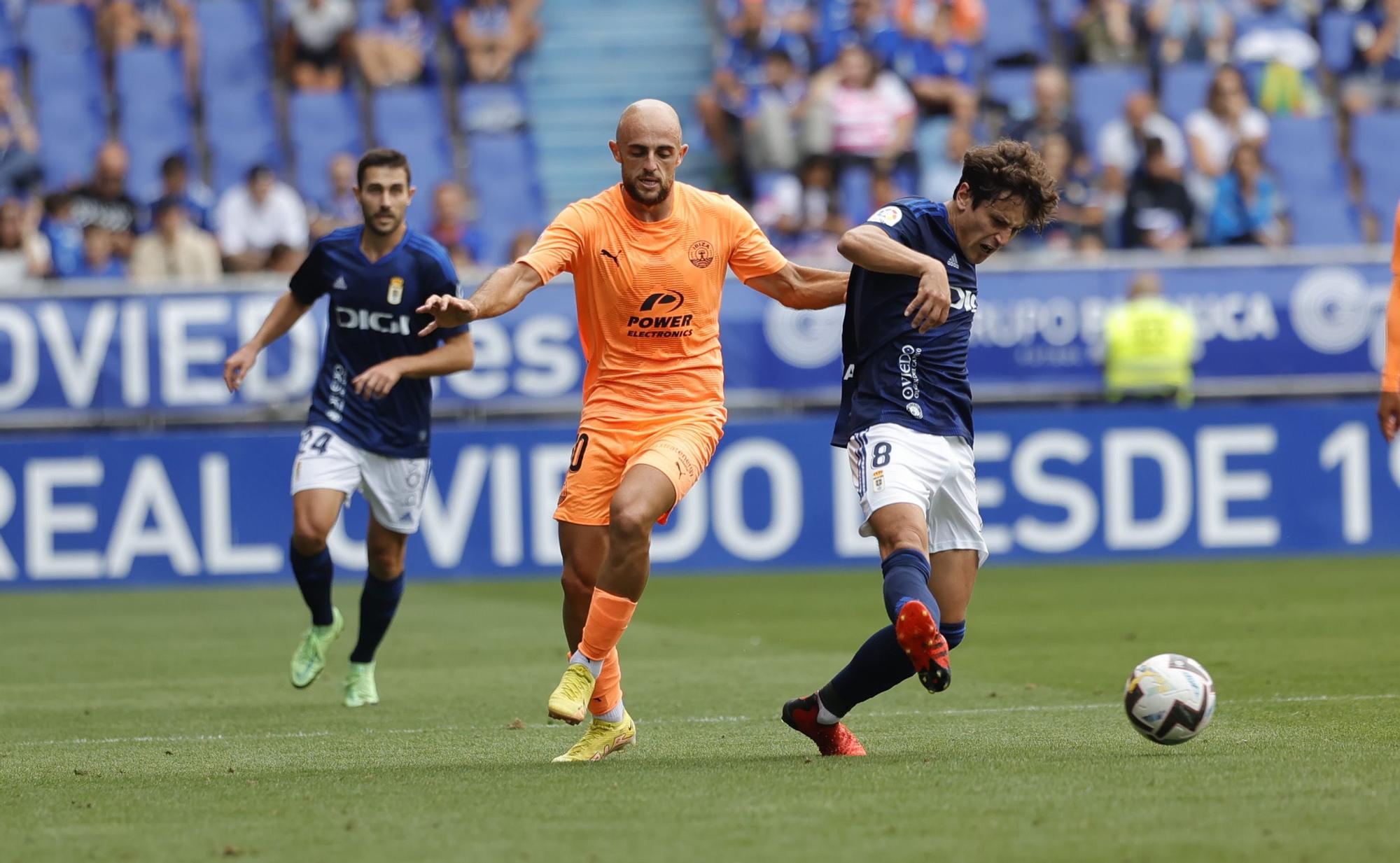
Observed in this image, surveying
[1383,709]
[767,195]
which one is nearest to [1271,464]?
[767,195]

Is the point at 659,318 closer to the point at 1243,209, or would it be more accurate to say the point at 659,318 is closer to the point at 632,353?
the point at 632,353

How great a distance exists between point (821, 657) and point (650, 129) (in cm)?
451

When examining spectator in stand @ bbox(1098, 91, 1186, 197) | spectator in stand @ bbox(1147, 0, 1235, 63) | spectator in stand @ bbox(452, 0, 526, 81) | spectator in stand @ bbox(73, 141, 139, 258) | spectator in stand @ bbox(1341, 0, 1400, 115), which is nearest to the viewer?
spectator in stand @ bbox(73, 141, 139, 258)

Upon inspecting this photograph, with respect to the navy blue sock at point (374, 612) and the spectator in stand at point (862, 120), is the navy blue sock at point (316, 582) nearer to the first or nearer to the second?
the navy blue sock at point (374, 612)

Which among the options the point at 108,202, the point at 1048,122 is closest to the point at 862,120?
the point at 1048,122

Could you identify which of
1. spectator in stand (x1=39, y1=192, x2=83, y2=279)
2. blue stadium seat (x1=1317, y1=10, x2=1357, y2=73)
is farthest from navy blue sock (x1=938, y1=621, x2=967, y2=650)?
blue stadium seat (x1=1317, y1=10, x2=1357, y2=73)

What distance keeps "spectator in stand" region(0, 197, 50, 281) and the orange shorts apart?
36.3ft

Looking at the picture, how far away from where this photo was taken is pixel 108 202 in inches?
715

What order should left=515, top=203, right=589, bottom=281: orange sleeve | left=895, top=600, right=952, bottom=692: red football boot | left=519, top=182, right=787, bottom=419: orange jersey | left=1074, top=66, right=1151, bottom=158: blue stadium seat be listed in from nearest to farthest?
left=895, top=600, right=952, bottom=692: red football boot, left=515, top=203, right=589, bottom=281: orange sleeve, left=519, top=182, right=787, bottom=419: orange jersey, left=1074, top=66, right=1151, bottom=158: blue stadium seat

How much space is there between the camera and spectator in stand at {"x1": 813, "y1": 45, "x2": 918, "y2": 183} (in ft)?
64.3

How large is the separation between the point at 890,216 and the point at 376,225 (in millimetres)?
3310

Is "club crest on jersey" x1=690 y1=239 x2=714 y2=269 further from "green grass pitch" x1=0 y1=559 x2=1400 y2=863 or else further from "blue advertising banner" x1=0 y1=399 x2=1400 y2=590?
"blue advertising banner" x1=0 y1=399 x2=1400 y2=590

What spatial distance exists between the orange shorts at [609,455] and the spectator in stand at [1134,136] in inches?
514

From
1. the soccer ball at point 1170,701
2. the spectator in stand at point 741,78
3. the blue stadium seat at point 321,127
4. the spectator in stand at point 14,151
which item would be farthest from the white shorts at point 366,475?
the blue stadium seat at point 321,127
